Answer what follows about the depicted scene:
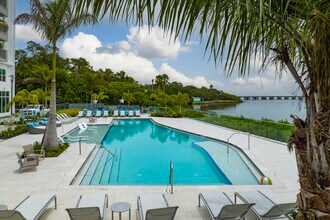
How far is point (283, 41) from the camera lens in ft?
7.13

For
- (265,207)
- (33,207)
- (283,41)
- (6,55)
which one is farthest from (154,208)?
(6,55)

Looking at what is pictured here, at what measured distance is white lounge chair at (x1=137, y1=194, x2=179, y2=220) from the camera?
→ 386 centimetres

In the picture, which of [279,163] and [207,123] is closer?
[279,163]

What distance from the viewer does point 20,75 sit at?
1262 inches

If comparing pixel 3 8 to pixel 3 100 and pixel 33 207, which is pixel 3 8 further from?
pixel 33 207

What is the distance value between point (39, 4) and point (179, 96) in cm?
1855

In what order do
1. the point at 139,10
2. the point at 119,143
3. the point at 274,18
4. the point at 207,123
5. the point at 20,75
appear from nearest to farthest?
the point at 139,10, the point at 274,18, the point at 119,143, the point at 207,123, the point at 20,75

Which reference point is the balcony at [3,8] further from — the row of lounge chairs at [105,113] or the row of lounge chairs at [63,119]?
the row of lounge chairs at [105,113]

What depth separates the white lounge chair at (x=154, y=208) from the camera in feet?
12.7

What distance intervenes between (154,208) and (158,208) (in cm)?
46

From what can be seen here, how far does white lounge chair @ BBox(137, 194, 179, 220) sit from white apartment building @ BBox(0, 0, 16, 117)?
22207 millimetres

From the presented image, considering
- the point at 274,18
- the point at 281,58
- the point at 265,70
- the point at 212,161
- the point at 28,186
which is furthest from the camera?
the point at 212,161

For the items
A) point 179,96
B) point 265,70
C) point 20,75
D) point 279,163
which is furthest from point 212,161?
point 20,75

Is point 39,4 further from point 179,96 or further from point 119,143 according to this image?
point 179,96
